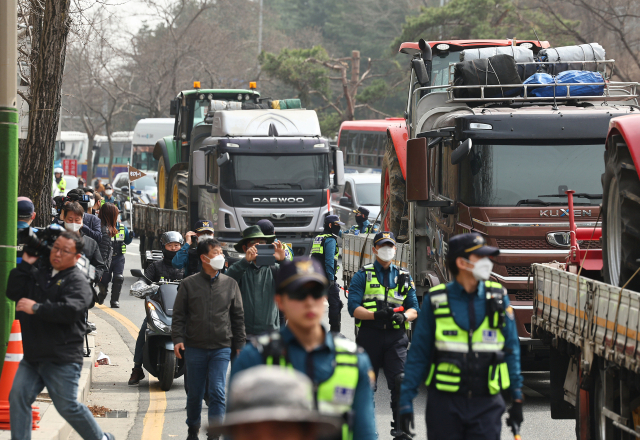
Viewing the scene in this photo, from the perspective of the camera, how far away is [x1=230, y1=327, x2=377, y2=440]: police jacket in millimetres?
3588

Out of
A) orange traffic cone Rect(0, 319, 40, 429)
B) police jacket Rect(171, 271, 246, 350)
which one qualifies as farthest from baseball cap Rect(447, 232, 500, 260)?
orange traffic cone Rect(0, 319, 40, 429)

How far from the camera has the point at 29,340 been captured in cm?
629

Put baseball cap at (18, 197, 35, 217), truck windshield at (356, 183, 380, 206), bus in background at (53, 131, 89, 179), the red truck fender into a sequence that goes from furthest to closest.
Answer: bus in background at (53, 131, 89, 179)
truck windshield at (356, 183, 380, 206)
baseball cap at (18, 197, 35, 217)
the red truck fender

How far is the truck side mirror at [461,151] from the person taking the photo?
31.6ft

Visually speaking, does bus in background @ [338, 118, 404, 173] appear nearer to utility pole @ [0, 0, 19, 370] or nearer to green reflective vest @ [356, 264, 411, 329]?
green reflective vest @ [356, 264, 411, 329]

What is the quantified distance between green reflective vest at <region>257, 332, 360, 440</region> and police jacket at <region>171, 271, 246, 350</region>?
3692 millimetres

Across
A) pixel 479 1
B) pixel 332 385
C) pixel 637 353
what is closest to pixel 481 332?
pixel 637 353

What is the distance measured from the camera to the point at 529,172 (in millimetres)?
9836

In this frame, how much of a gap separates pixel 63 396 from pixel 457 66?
665 centimetres

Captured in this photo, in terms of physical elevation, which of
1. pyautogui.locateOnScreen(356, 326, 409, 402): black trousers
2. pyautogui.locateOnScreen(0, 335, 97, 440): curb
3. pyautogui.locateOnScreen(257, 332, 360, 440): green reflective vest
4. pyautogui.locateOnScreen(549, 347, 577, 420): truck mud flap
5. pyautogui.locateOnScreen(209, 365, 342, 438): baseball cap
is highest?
pyautogui.locateOnScreen(209, 365, 342, 438): baseball cap

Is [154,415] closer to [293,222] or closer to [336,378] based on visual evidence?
[336,378]

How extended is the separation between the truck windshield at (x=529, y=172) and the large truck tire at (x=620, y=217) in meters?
2.55

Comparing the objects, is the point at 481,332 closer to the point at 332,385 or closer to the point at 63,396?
the point at 332,385

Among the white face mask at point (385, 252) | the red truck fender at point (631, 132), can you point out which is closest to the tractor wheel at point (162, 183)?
the white face mask at point (385, 252)
